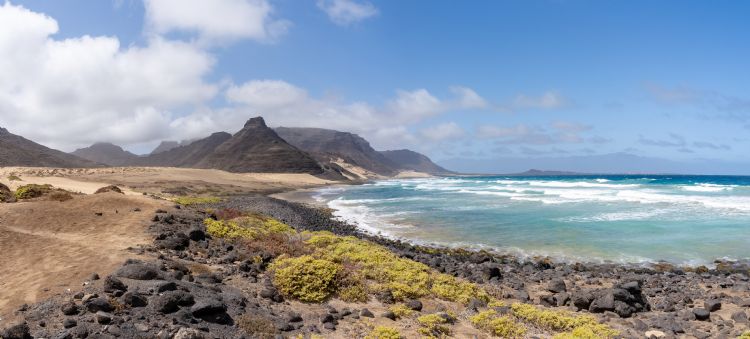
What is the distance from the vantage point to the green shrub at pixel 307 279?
10.9 metres

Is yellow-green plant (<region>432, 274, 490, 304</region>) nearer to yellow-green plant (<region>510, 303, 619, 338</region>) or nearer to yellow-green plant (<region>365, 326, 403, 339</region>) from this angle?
yellow-green plant (<region>510, 303, 619, 338</region>)

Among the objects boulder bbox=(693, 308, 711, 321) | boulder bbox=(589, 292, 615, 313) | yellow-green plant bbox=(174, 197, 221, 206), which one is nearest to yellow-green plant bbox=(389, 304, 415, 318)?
boulder bbox=(589, 292, 615, 313)

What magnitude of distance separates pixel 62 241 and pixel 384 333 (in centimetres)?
1115

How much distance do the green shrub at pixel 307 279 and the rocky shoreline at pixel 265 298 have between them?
329 mm

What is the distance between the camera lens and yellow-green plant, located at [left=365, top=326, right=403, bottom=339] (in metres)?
8.84

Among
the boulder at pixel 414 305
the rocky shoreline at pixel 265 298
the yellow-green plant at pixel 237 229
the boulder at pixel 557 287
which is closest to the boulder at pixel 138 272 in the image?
the rocky shoreline at pixel 265 298

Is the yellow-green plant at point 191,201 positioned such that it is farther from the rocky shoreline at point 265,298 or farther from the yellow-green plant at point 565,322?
the yellow-green plant at point 565,322

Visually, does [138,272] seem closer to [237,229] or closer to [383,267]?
[383,267]

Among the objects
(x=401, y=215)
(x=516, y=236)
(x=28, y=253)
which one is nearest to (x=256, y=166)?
(x=401, y=215)

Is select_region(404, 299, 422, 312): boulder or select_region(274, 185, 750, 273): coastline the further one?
select_region(274, 185, 750, 273): coastline

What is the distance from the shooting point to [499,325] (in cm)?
1031

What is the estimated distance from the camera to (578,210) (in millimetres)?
41969

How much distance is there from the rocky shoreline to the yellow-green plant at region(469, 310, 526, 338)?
100cm

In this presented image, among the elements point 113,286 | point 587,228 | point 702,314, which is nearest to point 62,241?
point 113,286
